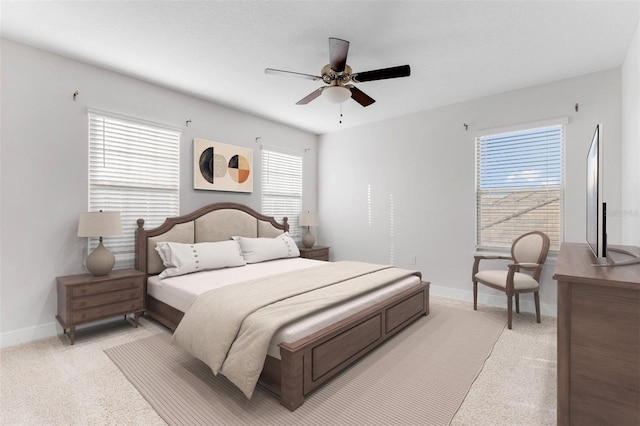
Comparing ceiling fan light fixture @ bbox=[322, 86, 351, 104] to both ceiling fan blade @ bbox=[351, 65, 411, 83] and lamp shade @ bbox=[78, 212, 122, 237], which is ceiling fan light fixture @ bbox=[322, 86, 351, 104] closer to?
ceiling fan blade @ bbox=[351, 65, 411, 83]

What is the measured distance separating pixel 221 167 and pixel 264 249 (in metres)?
1.34

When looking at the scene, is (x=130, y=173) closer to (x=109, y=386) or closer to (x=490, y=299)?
(x=109, y=386)

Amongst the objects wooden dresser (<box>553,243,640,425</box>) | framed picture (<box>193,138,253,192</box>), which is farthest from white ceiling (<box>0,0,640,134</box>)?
wooden dresser (<box>553,243,640,425</box>)

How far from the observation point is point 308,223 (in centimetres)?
543

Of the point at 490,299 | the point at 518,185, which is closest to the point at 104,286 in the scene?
the point at 490,299

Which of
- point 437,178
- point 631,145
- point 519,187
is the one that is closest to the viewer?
point 631,145

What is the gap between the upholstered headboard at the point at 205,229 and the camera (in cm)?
351

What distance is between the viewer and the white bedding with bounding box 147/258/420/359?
203 cm

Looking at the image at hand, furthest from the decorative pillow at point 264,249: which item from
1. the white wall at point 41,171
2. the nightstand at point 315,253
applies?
the white wall at point 41,171

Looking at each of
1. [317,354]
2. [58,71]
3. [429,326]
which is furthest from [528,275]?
[58,71]

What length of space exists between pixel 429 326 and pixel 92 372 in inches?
120

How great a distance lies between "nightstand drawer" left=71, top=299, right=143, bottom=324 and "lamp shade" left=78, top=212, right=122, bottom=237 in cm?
71

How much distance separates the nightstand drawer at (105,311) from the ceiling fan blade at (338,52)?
120 inches

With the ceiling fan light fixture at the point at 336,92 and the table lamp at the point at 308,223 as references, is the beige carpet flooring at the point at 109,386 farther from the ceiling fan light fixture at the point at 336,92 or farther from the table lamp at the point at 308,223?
the table lamp at the point at 308,223
